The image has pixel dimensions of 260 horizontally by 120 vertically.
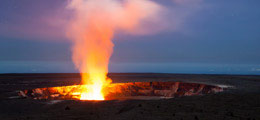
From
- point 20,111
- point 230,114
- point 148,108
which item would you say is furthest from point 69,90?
point 230,114

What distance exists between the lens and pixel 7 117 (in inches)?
540

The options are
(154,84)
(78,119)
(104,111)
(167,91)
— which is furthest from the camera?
(154,84)

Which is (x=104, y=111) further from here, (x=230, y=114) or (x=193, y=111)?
(x=230, y=114)

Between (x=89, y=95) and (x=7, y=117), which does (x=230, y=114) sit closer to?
(x=7, y=117)

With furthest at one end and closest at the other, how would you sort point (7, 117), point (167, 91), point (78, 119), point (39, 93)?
point (167, 91), point (39, 93), point (7, 117), point (78, 119)

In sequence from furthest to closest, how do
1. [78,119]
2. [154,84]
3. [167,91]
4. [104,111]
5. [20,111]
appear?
[154,84] → [167,91] → [20,111] → [104,111] → [78,119]

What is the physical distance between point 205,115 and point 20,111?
542 inches

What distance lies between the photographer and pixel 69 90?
99.7 feet

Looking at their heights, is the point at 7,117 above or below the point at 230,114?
below

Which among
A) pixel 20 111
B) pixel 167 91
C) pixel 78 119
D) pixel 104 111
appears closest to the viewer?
pixel 78 119

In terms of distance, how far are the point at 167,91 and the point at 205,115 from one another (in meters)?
21.6

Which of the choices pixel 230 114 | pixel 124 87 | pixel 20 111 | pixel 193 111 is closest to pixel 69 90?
pixel 124 87

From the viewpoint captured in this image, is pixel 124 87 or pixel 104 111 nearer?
pixel 104 111

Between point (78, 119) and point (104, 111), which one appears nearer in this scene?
point (78, 119)
